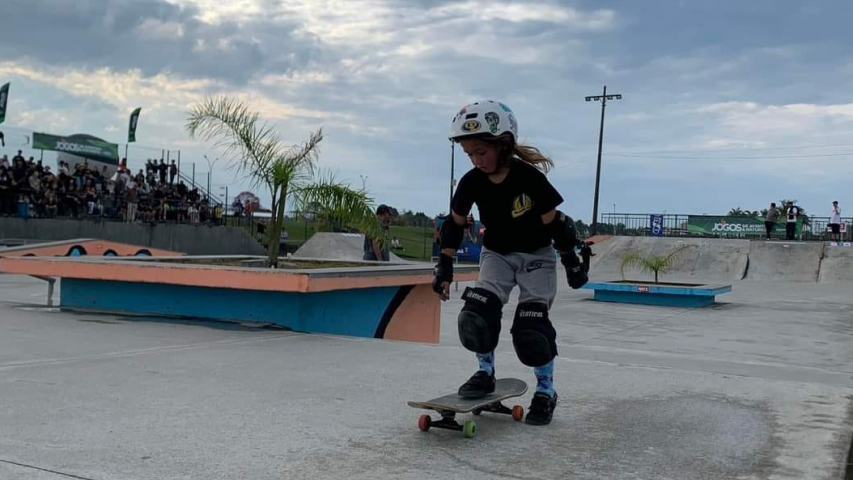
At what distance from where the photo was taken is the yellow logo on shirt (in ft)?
13.6

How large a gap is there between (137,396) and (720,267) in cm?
2984

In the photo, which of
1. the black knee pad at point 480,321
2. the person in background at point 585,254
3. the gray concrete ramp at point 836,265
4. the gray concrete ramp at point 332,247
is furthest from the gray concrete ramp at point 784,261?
the black knee pad at point 480,321

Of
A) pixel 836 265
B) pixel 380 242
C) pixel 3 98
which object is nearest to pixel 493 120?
pixel 380 242

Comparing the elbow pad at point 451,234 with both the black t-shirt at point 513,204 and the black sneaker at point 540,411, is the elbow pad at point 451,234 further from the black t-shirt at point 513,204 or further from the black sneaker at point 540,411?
the black sneaker at point 540,411

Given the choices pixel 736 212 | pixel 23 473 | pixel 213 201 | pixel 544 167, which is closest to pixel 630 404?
pixel 544 167

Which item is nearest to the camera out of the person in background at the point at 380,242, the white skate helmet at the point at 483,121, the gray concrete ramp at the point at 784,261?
the white skate helmet at the point at 483,121

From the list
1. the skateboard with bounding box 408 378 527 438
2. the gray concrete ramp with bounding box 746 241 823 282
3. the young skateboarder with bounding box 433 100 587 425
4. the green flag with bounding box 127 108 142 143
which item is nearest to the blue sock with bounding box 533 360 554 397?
the young skateboarder with bounding box 433 100 587 425

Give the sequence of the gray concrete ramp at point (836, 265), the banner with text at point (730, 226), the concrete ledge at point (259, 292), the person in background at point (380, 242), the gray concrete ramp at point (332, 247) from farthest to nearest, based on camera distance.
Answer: the banner with text at point (730, 226) → the gray concrete ramp at point (332, 247) → the gray concrete ramp at point (836, 265) → the person in background at point (380, 242) → the concrete ledge at point (259, 292)

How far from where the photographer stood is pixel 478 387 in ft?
13.5

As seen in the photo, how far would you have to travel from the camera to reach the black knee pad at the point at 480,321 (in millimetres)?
4018

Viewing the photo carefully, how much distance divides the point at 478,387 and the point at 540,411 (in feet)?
1.11

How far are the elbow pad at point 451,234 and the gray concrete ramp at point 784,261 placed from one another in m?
27.7

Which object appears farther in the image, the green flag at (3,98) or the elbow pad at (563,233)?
the green flag at (3,98)

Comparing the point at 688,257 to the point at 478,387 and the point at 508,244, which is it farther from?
the point at 478,387
